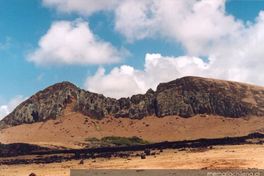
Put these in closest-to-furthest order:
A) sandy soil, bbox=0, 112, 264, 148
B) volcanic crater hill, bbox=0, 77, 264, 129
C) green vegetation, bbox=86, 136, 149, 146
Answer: green vegetation, bbox=86, 136, 149, 146 < sandy soil, bbox=0, 112, 264, 148 < volcanic crater hill, bbox=0, 77, 264, 129

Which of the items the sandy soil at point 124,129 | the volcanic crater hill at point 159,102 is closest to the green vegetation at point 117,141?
the sandy soil at point 124,129

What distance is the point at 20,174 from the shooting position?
57.9 metres

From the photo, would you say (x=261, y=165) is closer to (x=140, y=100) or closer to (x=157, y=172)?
(x=157, y=172)

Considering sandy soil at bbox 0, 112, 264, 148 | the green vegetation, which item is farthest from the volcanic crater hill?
the green vegetation

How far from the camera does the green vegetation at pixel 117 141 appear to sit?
138 meters

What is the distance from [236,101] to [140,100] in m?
37.0

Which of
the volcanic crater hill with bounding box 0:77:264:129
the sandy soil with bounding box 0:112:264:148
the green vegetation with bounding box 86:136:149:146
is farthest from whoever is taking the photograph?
the volcanic crater hill with bounding box 0:77:264:129

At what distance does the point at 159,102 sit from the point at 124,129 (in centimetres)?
2029

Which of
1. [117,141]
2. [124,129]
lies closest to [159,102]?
[124,129]

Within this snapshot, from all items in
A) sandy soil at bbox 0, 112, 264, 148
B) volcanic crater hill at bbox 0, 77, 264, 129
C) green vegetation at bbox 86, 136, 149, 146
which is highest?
volcanic crater hill at bbox 0, 77, 264, 129

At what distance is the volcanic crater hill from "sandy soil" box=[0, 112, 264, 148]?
13.7 ft

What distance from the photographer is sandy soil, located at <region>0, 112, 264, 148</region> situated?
141 metres

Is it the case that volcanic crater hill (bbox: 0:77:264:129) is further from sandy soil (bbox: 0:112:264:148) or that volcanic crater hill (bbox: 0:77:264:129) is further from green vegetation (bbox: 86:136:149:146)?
green vegetation (bbox: 86:136:149:146)

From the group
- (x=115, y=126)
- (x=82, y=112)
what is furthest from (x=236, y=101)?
(x=82, y=112)
